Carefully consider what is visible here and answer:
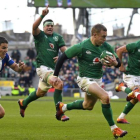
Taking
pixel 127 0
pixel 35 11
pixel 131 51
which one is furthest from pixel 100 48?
pixel 35 11

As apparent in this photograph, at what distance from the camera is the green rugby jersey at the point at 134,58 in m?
12.3

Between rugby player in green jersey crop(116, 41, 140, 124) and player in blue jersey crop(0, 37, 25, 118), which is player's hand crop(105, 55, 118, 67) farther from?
rugby player in green jersey crop(116, 41, 140, 124)

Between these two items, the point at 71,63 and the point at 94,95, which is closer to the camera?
the point at 94,95

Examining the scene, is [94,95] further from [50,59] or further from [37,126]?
[50,59]

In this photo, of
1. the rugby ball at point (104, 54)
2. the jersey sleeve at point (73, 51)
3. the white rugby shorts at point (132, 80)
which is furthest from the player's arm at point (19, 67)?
the white rugby shorts at point (132, 80)

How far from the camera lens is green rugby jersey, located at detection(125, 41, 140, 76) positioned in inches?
483

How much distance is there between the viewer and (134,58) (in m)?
12.5

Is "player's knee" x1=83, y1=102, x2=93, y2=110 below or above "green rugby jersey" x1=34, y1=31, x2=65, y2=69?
below

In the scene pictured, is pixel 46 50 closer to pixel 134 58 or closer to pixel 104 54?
pixel 134 58

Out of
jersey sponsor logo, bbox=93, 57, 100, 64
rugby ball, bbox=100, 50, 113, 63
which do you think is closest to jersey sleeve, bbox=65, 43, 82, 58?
jersey sponsor logo, bbox=93, 57, 100, 64

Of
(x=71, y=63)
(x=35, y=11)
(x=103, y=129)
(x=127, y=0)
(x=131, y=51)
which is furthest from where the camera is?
(x=35, y=11)

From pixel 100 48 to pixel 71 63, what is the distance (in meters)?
26.2

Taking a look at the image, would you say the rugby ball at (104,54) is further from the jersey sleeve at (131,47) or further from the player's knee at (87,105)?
the jersey sleeve at (131,47)

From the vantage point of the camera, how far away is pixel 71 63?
35.9 metres
